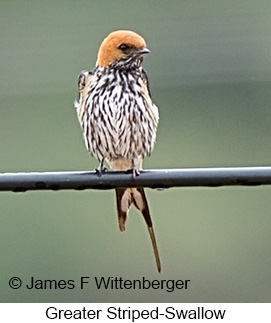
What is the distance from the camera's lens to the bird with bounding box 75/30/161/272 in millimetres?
5148

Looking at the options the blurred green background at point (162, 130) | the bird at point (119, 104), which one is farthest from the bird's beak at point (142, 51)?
the blurred green background at point (162, 130)

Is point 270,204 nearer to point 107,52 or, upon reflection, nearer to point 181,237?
point 181,237

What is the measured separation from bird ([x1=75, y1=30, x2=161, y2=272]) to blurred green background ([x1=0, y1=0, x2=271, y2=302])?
382 centimetres

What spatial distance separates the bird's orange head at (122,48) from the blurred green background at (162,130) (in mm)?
3923

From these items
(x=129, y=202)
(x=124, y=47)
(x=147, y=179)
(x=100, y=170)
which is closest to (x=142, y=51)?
(x=124, y=47)

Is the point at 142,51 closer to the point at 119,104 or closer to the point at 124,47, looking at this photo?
the point at 124,47

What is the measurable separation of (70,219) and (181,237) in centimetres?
94

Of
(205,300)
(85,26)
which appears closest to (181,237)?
(85,26)

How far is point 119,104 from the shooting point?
5.16m

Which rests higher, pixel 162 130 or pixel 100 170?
pixel 162 130

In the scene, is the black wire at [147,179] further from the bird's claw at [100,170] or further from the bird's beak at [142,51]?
the bird's beak at [142,51]

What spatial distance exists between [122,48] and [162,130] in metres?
6.08

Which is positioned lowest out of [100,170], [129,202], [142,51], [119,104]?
[100,170]

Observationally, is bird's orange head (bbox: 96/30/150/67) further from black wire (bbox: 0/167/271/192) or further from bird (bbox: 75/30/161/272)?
black wire (bbox: 0/167/271/192)
